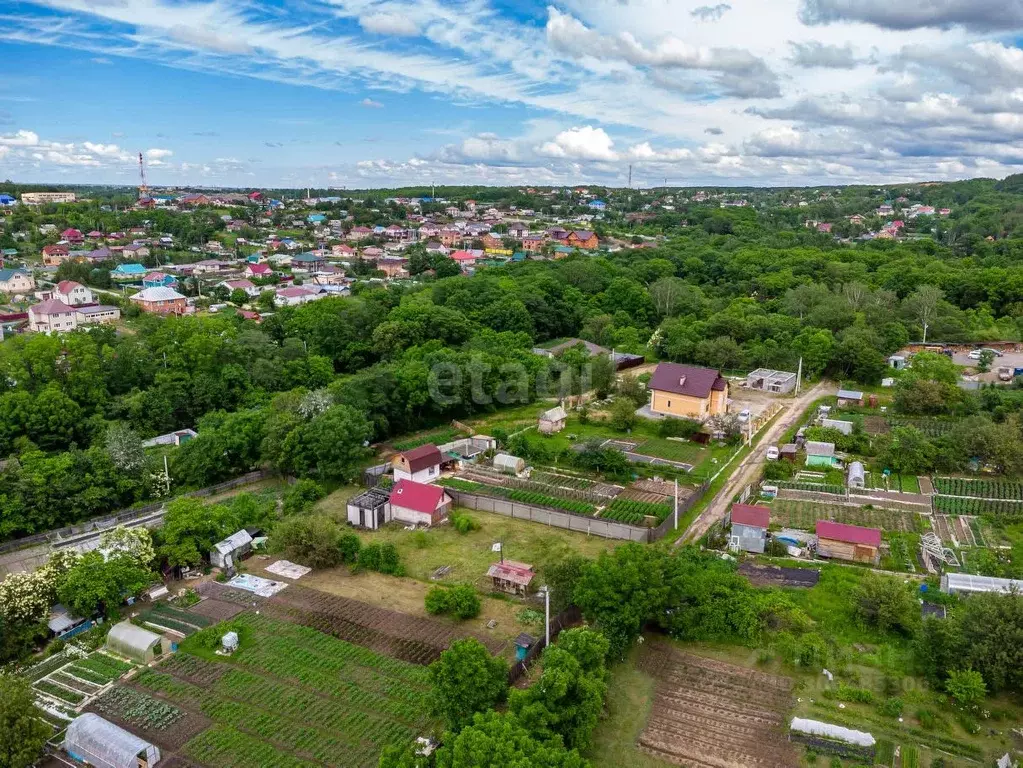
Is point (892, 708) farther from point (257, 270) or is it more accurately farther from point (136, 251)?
point (136, 251)

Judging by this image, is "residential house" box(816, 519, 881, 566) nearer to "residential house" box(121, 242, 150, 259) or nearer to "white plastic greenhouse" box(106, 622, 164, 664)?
"white plastic greenhouse" box(106, 622, 164, 664)

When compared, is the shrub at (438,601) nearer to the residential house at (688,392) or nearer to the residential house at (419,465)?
the residential house at (419,465)

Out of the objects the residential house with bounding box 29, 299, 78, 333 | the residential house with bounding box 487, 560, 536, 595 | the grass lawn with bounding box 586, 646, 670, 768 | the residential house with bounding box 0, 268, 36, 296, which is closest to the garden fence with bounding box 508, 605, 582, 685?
the grass lawn with bounding box 586, 646, 670, 768

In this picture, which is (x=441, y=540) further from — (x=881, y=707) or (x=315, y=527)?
(x=881, y=707)

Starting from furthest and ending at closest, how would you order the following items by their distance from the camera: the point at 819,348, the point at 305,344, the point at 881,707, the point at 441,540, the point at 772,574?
the point at 305,344 < the point at 819,348 < the point at 441,540 < the point at 772,574 < the point at 881,707

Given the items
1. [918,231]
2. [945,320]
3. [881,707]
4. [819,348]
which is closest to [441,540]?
[881,707]

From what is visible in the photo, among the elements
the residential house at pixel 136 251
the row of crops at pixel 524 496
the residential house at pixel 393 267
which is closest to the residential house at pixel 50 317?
the residential house at pixel 136 251
